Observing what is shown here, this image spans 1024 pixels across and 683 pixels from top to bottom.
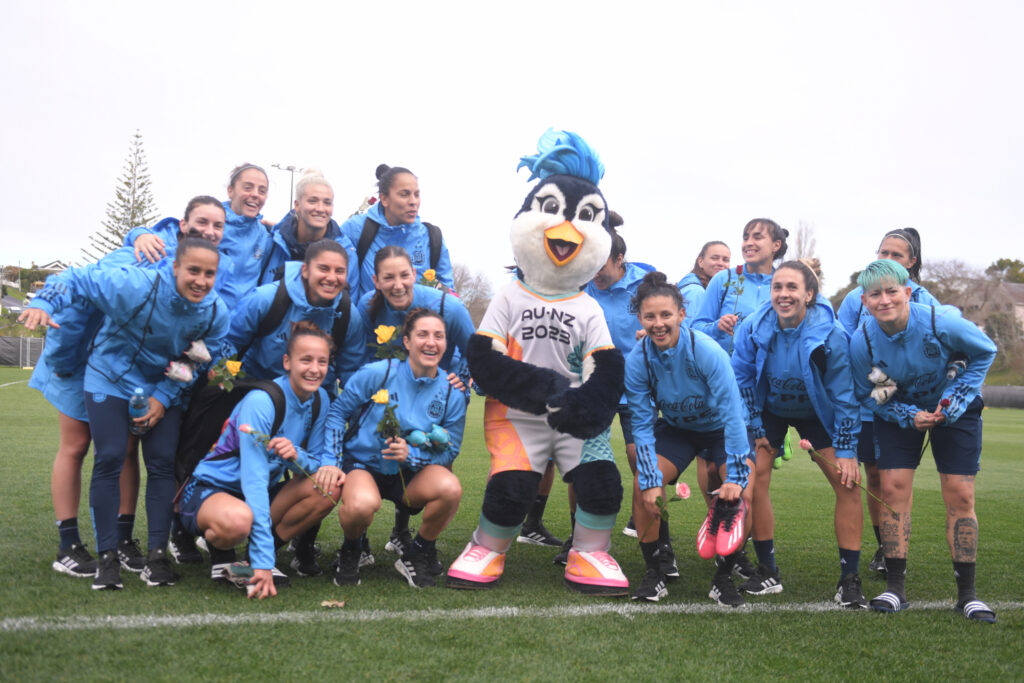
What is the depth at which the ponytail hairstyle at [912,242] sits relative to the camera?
5125 mm

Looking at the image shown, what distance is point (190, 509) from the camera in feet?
14.1

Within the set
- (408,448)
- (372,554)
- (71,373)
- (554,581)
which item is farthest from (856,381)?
(71,373)

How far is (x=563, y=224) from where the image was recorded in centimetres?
466

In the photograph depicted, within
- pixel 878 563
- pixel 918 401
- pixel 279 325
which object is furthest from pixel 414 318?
pixel 878 563

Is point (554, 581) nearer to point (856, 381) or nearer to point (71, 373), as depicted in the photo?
point (856, 381)

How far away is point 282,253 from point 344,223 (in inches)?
18.8

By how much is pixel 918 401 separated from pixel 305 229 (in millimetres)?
3660

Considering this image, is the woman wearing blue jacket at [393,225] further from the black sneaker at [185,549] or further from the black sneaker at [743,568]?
the black sneaker at [743,568]

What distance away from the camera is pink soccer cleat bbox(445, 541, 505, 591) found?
4.39m

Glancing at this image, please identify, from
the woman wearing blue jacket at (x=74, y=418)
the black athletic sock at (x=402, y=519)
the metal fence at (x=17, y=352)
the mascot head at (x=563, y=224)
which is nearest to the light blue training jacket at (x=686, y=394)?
the mascot head at (x=563, y=224)

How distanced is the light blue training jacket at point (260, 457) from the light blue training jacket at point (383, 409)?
0.41ft

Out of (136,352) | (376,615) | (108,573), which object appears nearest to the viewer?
(376,615)

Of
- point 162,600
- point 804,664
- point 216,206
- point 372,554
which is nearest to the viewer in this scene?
point 804,664

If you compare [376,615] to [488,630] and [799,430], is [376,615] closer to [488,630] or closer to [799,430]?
[488,630]
